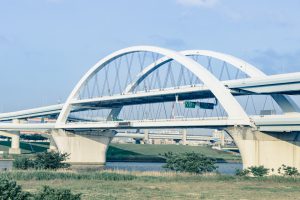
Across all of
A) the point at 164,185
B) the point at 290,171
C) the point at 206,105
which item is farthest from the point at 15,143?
the point at 164,185

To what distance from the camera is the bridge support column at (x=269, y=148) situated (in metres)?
60.8

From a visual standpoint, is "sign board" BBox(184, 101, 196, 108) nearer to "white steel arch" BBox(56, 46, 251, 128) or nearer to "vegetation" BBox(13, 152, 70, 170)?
"white steel arch" BBox(56, 46, 251, 128)

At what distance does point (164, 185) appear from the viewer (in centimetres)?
4494

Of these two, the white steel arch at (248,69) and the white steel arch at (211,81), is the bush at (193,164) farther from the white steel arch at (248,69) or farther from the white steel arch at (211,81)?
the white steel arch at (248,69)

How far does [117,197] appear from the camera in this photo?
34.1 metres

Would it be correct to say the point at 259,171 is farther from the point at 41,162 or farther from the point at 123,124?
the point at 123,124

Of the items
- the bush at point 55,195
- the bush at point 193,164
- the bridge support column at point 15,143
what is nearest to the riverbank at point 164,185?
the bush at point 193,164

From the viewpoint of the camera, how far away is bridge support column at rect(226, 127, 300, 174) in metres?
60.8

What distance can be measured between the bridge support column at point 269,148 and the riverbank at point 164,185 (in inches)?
348

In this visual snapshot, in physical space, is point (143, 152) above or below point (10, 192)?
above

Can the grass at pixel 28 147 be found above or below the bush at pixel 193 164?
above

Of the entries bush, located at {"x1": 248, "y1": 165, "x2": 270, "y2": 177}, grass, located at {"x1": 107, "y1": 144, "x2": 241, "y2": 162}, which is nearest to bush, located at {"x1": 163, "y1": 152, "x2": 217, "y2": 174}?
bush, located at {"x1": 248, "y1": 165, "x2": 270, "y2": 177}

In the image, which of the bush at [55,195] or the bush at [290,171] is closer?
the bush at [55,195]

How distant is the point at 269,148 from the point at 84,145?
4445 centimetres
